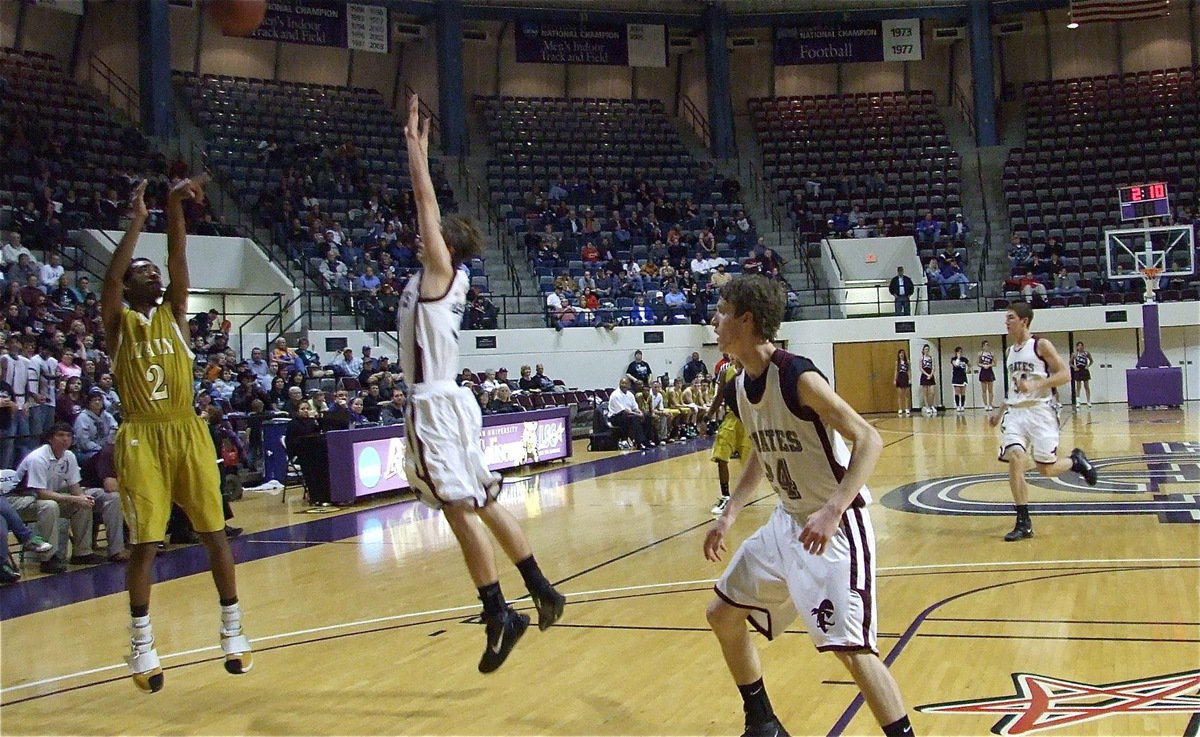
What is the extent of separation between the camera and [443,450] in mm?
4328

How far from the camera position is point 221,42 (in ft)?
95.0

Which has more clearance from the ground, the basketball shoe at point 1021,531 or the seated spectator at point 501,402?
the seated spectator at point 501,402

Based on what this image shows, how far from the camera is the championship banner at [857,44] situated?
102 feet

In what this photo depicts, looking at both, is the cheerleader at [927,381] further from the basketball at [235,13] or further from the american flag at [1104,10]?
the basketball at [235,13]

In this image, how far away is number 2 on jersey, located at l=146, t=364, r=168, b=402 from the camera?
187 inches

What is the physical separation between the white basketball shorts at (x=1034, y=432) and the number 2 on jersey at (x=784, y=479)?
5.29m

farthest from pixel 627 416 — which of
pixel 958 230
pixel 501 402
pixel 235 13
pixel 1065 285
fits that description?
pixel 235 13

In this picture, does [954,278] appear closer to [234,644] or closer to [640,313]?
[640,313]

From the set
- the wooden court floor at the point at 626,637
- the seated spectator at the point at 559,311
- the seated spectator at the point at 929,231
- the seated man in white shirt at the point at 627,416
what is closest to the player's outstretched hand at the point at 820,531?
the wooden court floor at the point at 626,637

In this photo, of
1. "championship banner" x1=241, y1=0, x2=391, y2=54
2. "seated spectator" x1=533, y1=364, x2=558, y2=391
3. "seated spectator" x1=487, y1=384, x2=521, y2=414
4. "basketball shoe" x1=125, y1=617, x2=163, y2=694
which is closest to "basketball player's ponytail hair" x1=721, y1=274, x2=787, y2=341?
"basketball shoe" x1=125, y1=617, x2=163, y2=694

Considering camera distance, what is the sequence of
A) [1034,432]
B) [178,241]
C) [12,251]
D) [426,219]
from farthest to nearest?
[12,251], [1034,432], [178,241], [426,219]

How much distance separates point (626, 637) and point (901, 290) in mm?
21294

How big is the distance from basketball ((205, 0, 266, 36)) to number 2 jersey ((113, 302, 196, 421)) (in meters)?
1.42

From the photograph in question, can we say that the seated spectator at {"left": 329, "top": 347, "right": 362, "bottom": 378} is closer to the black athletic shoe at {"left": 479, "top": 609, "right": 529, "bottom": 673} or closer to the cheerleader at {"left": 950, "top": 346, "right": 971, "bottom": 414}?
the black athletic shoe at {"left": 479, "top": 609, "right": 529, "bottom": 673}
